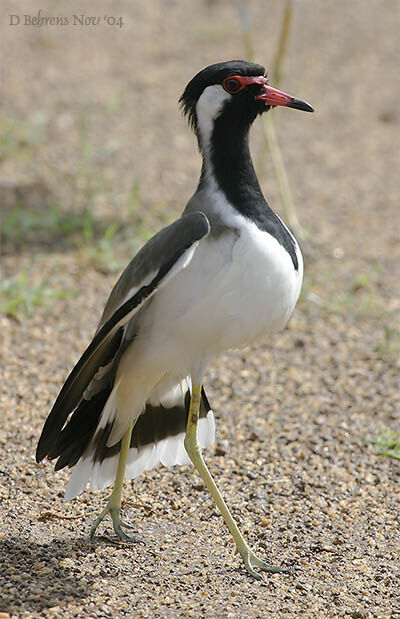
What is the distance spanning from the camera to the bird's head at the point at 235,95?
3430 mm

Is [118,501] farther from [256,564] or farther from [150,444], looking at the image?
[256,564]

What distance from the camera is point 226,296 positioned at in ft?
10.6

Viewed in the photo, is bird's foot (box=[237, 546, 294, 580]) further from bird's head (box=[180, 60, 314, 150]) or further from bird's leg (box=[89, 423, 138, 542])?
bird's head (box=[180, 60, 314, 150])

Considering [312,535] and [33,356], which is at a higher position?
[33,356]

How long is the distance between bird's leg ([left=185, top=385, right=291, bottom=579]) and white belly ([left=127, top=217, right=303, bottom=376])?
27 cm

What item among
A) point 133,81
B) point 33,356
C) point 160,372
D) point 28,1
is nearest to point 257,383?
point 33,356

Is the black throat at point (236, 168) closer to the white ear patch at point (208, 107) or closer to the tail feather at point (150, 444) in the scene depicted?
the white ear patch at point (208, 107)

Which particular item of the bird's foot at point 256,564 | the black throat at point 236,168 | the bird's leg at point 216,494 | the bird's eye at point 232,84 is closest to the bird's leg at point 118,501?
the bird's leg at point 216,494

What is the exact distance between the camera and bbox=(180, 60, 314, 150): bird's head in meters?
3.43

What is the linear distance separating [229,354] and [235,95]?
7.24ft

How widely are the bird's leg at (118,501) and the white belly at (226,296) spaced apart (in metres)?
0.53

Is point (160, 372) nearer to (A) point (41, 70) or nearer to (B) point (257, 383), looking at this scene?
(B) point (257, 383)

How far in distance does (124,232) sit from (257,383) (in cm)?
201

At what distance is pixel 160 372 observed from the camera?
352 centimetres
